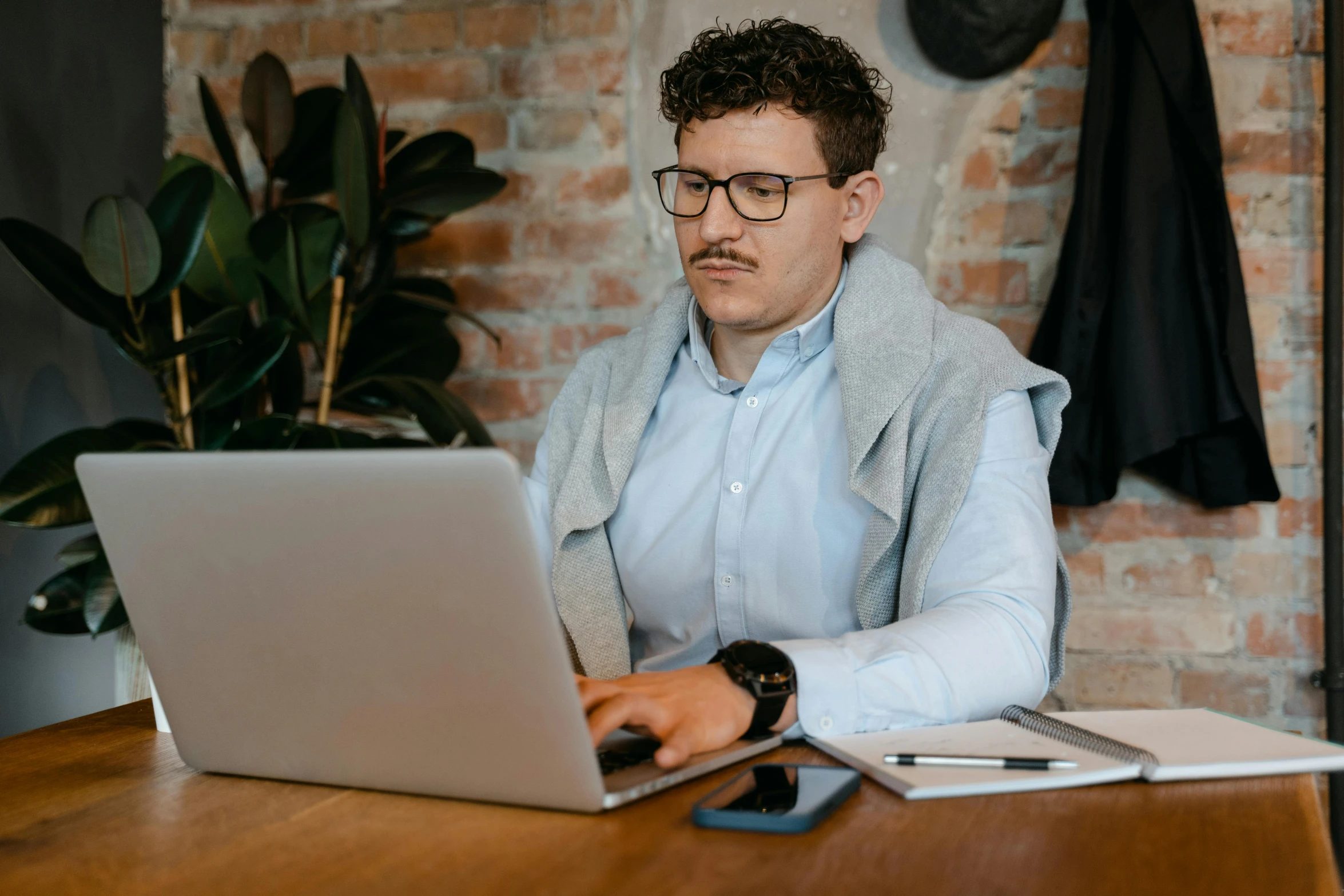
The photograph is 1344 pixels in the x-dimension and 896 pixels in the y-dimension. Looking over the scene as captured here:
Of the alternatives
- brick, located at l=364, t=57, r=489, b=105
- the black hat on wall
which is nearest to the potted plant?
brick, located at l=364, t=57, r=489, b=105

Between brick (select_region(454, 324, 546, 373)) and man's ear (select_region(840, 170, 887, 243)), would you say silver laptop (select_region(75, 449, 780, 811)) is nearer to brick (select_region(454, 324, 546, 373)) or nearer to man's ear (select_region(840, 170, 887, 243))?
man's ear (select_region(840, 170, 887, 243))

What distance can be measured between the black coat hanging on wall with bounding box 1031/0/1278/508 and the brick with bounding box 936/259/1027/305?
15 cm

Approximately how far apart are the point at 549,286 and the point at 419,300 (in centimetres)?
32

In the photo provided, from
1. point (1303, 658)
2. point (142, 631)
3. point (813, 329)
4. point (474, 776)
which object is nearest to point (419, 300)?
point (813, 329)

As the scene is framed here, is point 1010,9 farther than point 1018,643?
Yes

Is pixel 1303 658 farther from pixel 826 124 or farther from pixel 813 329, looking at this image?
→ pixel 826 124

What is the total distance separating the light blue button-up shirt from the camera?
48.1 inches

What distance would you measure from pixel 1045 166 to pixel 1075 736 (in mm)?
→ 1506

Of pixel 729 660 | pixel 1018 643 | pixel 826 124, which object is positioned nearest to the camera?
pixel 729 660

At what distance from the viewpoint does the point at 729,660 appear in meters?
0.98

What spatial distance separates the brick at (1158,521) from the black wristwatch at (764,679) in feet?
4.35

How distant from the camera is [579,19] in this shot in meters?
2.38

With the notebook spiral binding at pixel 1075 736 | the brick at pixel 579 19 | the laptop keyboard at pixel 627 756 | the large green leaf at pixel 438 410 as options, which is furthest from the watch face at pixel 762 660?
the brick at pixel 579 19

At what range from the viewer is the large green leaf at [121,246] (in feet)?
6.24
